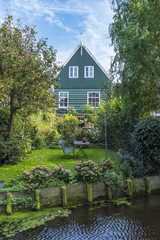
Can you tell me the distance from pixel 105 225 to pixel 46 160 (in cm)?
501

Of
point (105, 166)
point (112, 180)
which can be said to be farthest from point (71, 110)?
point (112, 180)

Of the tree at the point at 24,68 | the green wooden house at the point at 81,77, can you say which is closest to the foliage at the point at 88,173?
the tree at the point at 24,68

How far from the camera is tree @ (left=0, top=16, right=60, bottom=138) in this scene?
318 inches

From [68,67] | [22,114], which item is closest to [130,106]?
[22,114]

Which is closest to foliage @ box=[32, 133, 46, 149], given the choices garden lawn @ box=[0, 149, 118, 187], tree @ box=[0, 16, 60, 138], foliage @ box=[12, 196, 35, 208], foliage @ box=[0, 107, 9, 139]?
garden lawn @ box=[0, 149, 118, 187]

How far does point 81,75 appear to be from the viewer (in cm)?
2102

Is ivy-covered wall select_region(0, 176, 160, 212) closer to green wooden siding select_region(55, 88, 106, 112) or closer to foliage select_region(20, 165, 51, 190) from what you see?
foliage select_region(20, 165, 51, 190)

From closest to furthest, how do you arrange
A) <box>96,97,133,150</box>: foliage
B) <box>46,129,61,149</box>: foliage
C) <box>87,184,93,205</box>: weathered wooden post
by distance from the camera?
<box>87,184,93,205</box>: weathered wooden post
<box>96,97,133,150</box>: foliage
<box>46,129,61,149</box>: foliage

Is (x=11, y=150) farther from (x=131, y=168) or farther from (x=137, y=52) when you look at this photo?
(x=137, y=52)

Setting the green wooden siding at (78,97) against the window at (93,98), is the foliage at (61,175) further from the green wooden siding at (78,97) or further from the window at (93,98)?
the window at (93,98)

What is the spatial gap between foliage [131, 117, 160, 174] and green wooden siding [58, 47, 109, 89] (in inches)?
533

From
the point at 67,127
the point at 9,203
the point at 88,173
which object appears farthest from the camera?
the point at 67,127

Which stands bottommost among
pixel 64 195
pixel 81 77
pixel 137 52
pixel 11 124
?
pixel 64 195

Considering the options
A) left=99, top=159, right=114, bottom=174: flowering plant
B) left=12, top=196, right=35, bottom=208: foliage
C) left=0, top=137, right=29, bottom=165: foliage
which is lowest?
left=12, top=196, right=35, bottom=208: foliage
